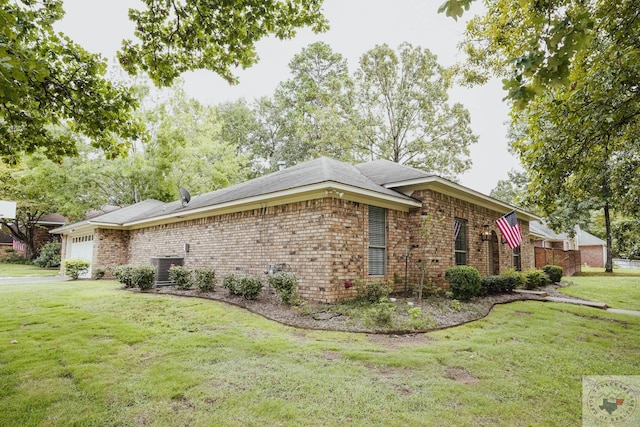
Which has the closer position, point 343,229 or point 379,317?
point 379,317

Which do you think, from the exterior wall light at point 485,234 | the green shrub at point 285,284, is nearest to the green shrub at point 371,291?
the green shrub at point 285,284

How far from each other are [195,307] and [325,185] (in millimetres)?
4129

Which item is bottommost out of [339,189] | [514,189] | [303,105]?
[339,189]

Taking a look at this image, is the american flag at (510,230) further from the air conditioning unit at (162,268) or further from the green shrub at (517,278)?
the air conditioning unit at (162,268)

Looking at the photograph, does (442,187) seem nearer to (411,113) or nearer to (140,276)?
(140,276)

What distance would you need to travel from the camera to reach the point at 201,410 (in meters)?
2.98

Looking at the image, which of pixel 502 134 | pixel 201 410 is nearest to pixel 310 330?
pixel 201 410

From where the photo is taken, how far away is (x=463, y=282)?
8461 millimetres

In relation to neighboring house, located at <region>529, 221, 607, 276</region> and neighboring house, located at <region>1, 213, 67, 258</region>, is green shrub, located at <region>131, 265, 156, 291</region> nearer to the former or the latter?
neighboring house, located at <region>529, 221, 607, 276</region>

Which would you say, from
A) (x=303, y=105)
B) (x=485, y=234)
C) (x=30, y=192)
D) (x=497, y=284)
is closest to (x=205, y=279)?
(x=497, y=284)

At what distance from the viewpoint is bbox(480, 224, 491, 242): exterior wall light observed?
472 inches

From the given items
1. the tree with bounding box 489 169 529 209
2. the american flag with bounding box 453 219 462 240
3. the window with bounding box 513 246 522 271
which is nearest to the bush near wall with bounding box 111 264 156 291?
the american flag with bounding box 453 219 462 240

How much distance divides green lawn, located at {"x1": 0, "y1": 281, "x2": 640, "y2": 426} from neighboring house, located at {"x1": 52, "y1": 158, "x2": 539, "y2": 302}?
224 centimetres

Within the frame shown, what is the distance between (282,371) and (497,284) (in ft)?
28.3
